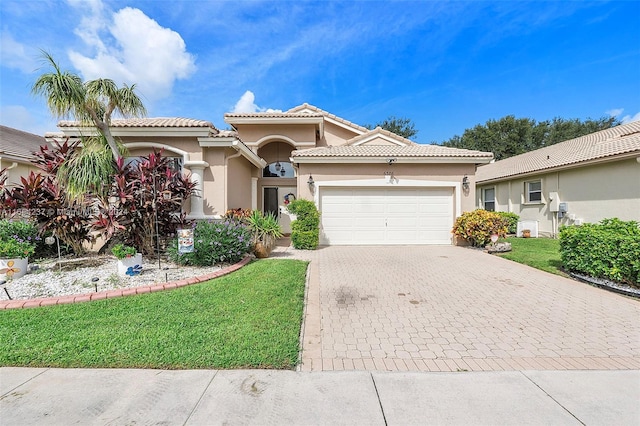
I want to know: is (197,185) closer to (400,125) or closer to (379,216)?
(379,216)

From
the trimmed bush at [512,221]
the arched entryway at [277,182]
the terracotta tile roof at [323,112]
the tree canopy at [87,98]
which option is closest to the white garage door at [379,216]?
the arched entryway at [277,182]

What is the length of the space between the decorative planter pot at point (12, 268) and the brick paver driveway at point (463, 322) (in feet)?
20.9

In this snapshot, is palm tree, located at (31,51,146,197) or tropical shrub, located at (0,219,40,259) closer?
tropical shrub, located at (0,219,40,259)

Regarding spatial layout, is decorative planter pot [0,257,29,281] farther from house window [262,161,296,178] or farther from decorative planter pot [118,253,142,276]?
house window [262,161,296,178]

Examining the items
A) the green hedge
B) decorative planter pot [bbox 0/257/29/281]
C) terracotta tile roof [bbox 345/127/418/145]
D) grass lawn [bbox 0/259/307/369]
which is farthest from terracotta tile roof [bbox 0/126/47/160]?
the green hedge

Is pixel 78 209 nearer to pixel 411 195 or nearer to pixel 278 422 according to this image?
pixel 278 422

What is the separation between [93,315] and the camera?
4.33m

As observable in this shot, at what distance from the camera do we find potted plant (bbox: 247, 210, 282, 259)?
8.95 m

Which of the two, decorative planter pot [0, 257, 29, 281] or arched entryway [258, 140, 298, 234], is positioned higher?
arched entryway [258, 140, 298, 234]

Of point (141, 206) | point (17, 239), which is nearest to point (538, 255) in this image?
point (141, 206)

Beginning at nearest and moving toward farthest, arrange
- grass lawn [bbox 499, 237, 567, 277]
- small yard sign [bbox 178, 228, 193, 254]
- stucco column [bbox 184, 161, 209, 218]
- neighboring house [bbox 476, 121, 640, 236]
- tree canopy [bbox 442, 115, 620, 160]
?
small yard sign [bbox 178, 228, 193, 254]
grass lawn [bbox 499, 237, 567, 277]
stucco column [bbox 184, 161, 209, 218]
neighboring house [bbox 476, 121, 640, 236]
tree canopy [bbox 442, 115, 620, 160]

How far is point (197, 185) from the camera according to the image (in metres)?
9.72

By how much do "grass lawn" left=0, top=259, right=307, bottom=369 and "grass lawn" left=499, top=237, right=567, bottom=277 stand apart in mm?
7359

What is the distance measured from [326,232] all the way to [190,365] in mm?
9025
